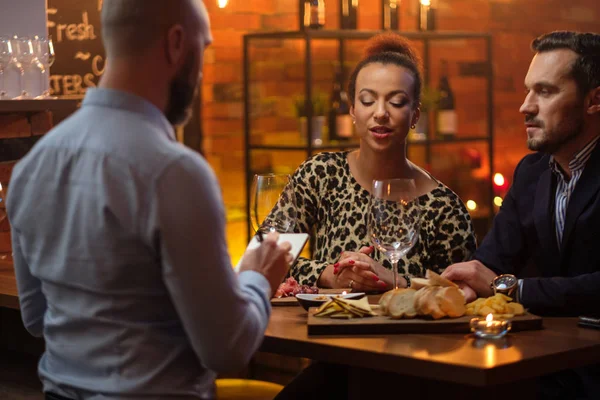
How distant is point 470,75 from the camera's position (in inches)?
242

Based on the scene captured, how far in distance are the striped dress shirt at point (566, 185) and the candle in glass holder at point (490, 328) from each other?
2.17 ft

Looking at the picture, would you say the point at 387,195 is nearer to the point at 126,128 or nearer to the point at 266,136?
the point at 126,128

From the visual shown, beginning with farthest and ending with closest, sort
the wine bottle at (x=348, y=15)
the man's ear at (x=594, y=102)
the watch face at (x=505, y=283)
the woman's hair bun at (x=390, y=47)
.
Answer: the wine bottle at (x=348, y=15)
the woman's hair bun at (x=390, y=47)
the man's ear at (x=594, y=102)
the watch face at (x=505, y=283)

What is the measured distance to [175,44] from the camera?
4.71ft

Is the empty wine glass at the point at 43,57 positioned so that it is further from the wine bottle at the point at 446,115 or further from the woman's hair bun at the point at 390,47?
the wine bottle at the point at 446,115

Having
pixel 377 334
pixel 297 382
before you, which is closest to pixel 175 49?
pixel 377 334

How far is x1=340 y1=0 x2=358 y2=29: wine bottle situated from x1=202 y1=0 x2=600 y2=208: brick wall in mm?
206

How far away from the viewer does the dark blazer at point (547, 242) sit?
2.17m

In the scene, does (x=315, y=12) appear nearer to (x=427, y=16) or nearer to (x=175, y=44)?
(x=427, y=16)

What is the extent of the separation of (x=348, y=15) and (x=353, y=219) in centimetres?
269

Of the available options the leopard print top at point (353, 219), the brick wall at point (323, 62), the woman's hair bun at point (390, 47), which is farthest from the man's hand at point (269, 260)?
the brick wall at point (323, 62)

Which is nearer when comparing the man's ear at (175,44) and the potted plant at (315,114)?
the man's ear at (175,44)

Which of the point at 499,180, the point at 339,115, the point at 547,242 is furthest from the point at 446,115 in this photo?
the point at 547,242

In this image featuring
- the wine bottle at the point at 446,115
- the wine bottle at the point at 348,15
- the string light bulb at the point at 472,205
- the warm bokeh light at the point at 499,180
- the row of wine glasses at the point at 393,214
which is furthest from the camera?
the warm bokeh light at the point at 499,180
